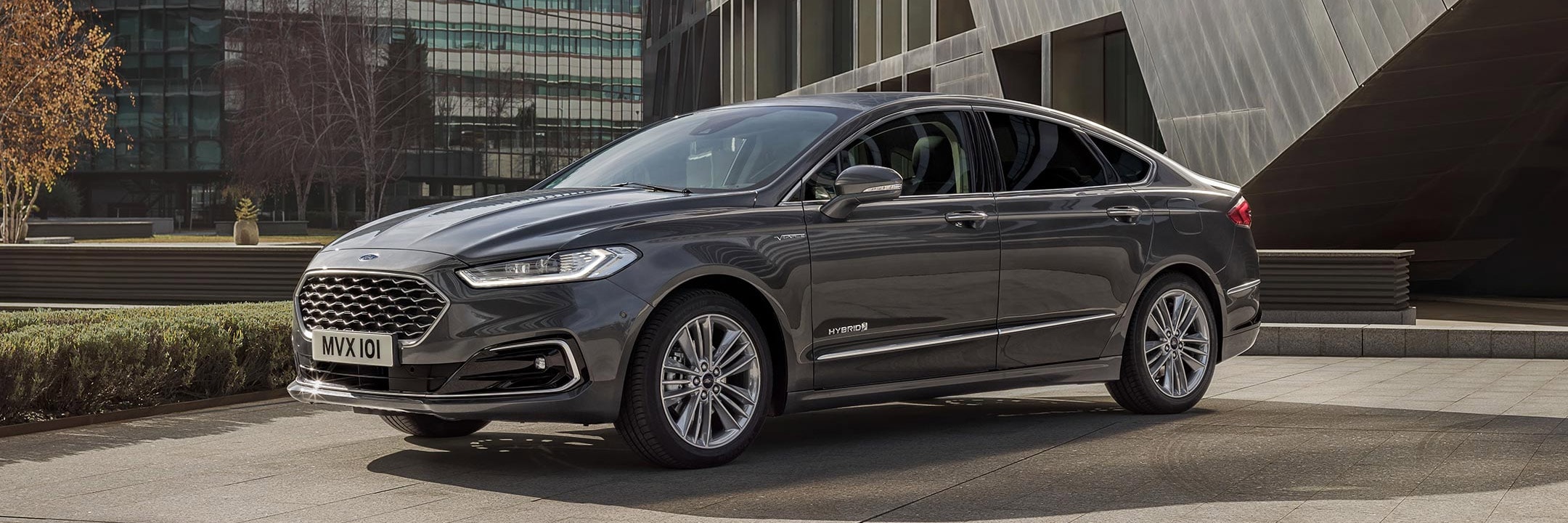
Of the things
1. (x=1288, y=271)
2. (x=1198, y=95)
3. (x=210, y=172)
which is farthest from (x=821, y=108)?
(x=210, y=172)

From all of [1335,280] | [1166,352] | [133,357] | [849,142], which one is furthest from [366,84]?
[849,142]

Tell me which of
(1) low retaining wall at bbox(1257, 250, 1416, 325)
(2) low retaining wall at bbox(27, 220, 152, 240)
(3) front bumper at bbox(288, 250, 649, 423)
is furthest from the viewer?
(2) low retaining wall at bbox(27, 220, 152, 240)

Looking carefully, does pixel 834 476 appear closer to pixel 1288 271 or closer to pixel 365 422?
pixel 365 422

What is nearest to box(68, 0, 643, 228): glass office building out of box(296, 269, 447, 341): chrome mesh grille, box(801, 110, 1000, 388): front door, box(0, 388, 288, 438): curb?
box(0, 388, 288, 438): curb

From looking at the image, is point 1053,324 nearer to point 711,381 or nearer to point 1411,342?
point 711,381

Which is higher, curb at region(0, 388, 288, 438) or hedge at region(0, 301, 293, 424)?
hedge at region(0, 301, 293, 424)

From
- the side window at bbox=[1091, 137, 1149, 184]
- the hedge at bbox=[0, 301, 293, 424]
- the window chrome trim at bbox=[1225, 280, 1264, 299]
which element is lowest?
the hedge at bbox=[0, 301, 293, 424]

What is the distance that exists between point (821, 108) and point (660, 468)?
1.94 metres

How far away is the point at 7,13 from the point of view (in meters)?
35.4

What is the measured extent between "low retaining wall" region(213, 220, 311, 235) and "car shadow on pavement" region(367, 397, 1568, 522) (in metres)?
57.4

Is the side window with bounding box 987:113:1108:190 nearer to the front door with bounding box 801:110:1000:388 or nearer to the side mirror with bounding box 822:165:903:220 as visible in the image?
the front door with bounding box 801:110:1000:388

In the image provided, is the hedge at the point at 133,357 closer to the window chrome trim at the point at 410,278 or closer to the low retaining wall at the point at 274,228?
the window chrome trim at the point at 410,278

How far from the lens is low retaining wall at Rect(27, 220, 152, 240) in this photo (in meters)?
48.9

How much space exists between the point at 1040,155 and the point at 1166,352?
1285mm
